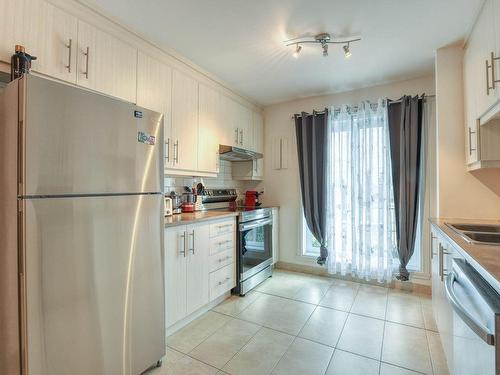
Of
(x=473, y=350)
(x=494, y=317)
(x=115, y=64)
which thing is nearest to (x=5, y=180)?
(x=115, y=64)

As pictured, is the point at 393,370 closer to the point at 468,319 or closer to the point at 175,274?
the point at 468,319

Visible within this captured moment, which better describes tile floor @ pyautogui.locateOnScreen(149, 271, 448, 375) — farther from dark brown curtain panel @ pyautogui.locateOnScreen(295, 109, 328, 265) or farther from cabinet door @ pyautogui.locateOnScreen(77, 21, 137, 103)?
cabinet door @ pyautogui.locateOnScreen(77, 21, 137, 103)

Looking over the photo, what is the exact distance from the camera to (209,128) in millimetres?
2975

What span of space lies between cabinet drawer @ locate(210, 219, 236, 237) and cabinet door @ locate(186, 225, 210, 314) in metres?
0.08

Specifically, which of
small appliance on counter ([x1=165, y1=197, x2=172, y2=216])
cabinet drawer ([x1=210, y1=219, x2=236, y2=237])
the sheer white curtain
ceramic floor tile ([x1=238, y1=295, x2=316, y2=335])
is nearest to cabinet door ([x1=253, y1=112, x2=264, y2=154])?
the sheer white curtain

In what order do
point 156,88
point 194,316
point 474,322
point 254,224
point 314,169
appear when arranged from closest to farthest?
point 474,322 < point 156,88 < point 194,316 < point 254,224 < point 314,169

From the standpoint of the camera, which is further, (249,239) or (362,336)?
(249,239)

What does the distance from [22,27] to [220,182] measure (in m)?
2.51

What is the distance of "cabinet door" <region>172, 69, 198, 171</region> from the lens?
2.51 metres

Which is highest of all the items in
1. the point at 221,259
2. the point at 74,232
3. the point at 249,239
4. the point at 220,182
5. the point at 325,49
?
the point at 325,49

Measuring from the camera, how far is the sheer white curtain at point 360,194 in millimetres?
3061

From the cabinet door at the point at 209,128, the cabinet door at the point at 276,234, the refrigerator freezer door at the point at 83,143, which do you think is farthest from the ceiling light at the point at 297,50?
the cabinet door at the point at 276,234

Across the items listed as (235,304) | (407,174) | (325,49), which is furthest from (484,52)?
(235,304)

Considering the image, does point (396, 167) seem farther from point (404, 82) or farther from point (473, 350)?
point (473, 350)
